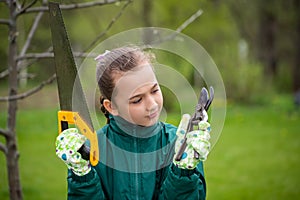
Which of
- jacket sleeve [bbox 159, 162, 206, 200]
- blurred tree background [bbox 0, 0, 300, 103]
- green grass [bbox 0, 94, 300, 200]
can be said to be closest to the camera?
jacket sleeve [bbox 159, 162, 206, 200]

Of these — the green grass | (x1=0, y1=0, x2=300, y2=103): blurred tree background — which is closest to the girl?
the green grass

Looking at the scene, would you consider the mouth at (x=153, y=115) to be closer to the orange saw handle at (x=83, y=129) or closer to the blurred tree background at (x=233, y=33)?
the orange saw handle at (x=83, y=129)

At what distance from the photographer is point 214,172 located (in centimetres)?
736

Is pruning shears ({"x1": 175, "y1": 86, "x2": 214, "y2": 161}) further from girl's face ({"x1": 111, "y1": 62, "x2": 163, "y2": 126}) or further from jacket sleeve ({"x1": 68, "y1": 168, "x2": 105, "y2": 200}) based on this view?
jacket sleeve ({"x1": 68, "y1": 168, "x2": 105, "y2": 200})

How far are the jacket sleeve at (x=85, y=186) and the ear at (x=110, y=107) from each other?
0.91ft

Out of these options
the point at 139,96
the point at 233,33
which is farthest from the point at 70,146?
the point at 233,33

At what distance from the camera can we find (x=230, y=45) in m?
17.0

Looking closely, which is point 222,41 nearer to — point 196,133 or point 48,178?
point 48,178

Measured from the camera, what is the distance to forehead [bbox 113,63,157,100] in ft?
6.45

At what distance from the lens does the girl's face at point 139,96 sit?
195 cm

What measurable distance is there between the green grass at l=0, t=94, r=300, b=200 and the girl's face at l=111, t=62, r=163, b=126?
14.2ft

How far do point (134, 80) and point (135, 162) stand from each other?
36cm

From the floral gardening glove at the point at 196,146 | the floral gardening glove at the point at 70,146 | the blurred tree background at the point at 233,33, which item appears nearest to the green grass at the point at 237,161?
the blurred tree background at the point at 233,33

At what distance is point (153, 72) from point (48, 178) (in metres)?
5.63
